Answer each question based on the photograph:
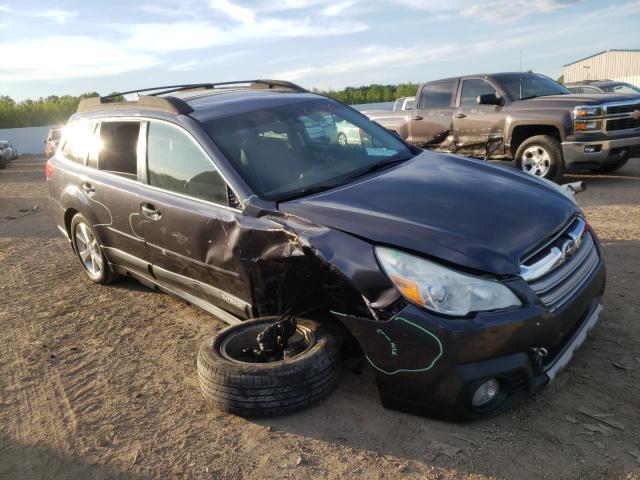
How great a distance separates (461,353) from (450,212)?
798mm

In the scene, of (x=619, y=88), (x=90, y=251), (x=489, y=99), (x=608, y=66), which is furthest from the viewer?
(x=608, y=66)

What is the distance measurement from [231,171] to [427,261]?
1476mm

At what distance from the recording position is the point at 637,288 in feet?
14.2

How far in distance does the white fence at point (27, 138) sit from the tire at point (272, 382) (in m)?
37.6

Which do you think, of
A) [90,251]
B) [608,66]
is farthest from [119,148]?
[608,66]

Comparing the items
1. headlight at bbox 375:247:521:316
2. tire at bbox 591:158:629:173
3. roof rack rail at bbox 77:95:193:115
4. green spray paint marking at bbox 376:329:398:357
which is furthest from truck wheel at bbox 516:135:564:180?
green spray paint marking at bbox 376:329:398:357

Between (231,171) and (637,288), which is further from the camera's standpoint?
(637,288)

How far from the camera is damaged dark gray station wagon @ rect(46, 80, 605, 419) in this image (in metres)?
2.65

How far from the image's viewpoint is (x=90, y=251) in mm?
5613

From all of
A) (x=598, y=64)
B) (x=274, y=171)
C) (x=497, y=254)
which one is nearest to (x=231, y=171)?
(x=274, y=171)

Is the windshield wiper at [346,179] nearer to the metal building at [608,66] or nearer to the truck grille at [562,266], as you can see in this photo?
the truck grille at [562,266]

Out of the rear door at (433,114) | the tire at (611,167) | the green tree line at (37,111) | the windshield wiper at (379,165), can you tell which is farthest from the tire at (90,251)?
the green tree line at (37,111)

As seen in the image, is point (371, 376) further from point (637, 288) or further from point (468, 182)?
point (637, 288)

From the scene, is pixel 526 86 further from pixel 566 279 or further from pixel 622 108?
pixel 566 279
